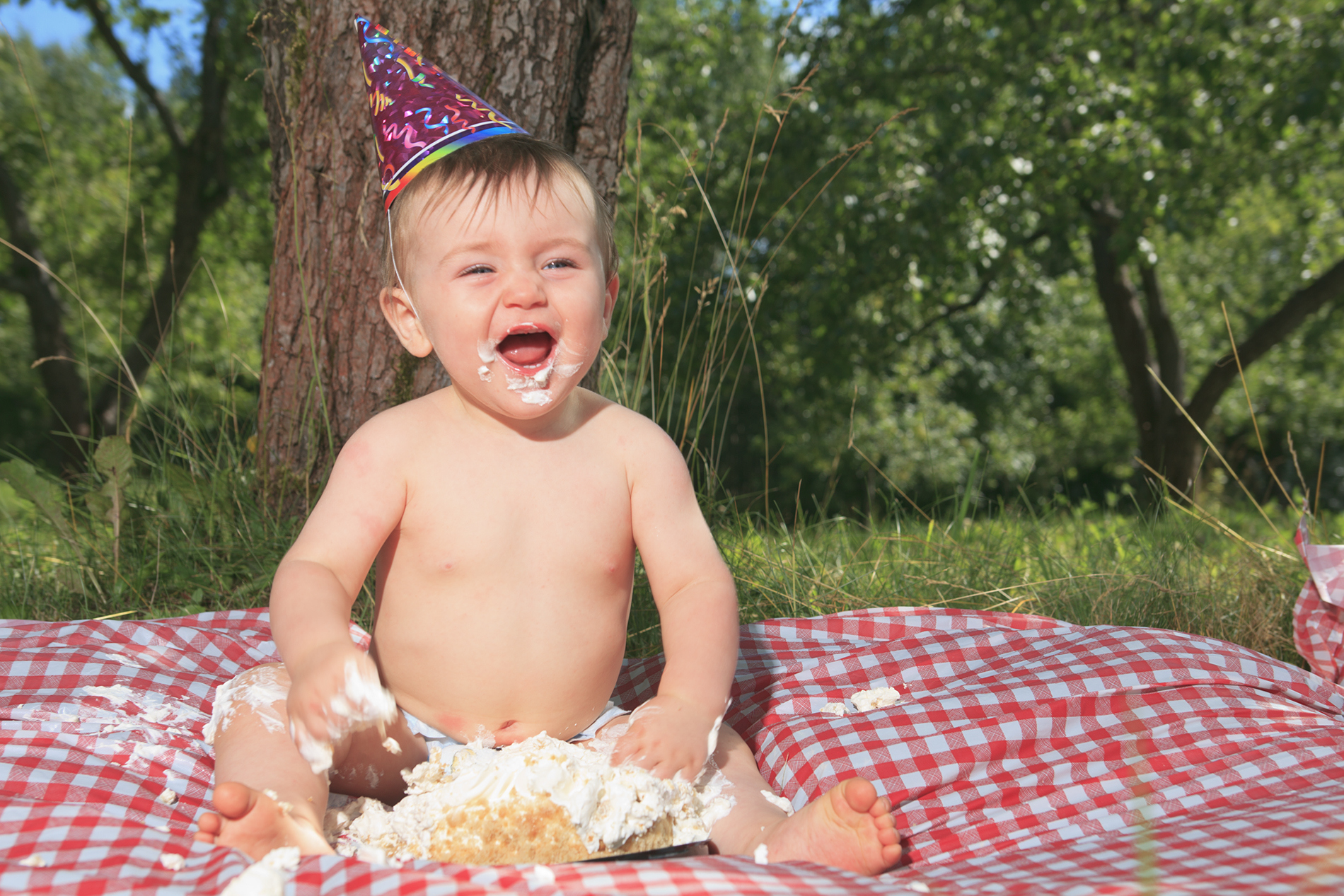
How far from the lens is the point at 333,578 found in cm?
133

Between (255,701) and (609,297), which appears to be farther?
(609,297)

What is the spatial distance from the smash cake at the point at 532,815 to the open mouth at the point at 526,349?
53 cm

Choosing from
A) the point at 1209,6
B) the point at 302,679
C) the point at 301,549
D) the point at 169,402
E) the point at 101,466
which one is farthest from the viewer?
the point at 1209,6

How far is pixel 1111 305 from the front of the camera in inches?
324

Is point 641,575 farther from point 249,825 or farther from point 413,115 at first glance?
point 249,825

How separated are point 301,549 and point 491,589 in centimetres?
28

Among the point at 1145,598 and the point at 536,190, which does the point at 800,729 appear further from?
the point at 1145,598

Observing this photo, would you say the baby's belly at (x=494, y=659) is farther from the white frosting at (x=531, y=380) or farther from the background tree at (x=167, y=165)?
the background tree at (x=167, y=165)

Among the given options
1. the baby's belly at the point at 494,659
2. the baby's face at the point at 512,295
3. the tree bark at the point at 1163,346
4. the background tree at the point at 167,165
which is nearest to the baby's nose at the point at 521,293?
the baby's face at the point at 512,295

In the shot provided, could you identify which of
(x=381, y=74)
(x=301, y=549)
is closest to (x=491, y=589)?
(x=301, y=549)

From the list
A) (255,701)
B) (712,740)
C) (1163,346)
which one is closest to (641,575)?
(712,740)

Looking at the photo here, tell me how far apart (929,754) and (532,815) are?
676 millimetres

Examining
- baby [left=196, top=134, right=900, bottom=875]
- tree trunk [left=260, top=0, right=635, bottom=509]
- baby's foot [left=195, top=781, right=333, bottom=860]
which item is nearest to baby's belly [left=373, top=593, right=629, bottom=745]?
baby [left=196, top=134, right=900, bottom=875]

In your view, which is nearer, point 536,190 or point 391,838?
point 391,838
